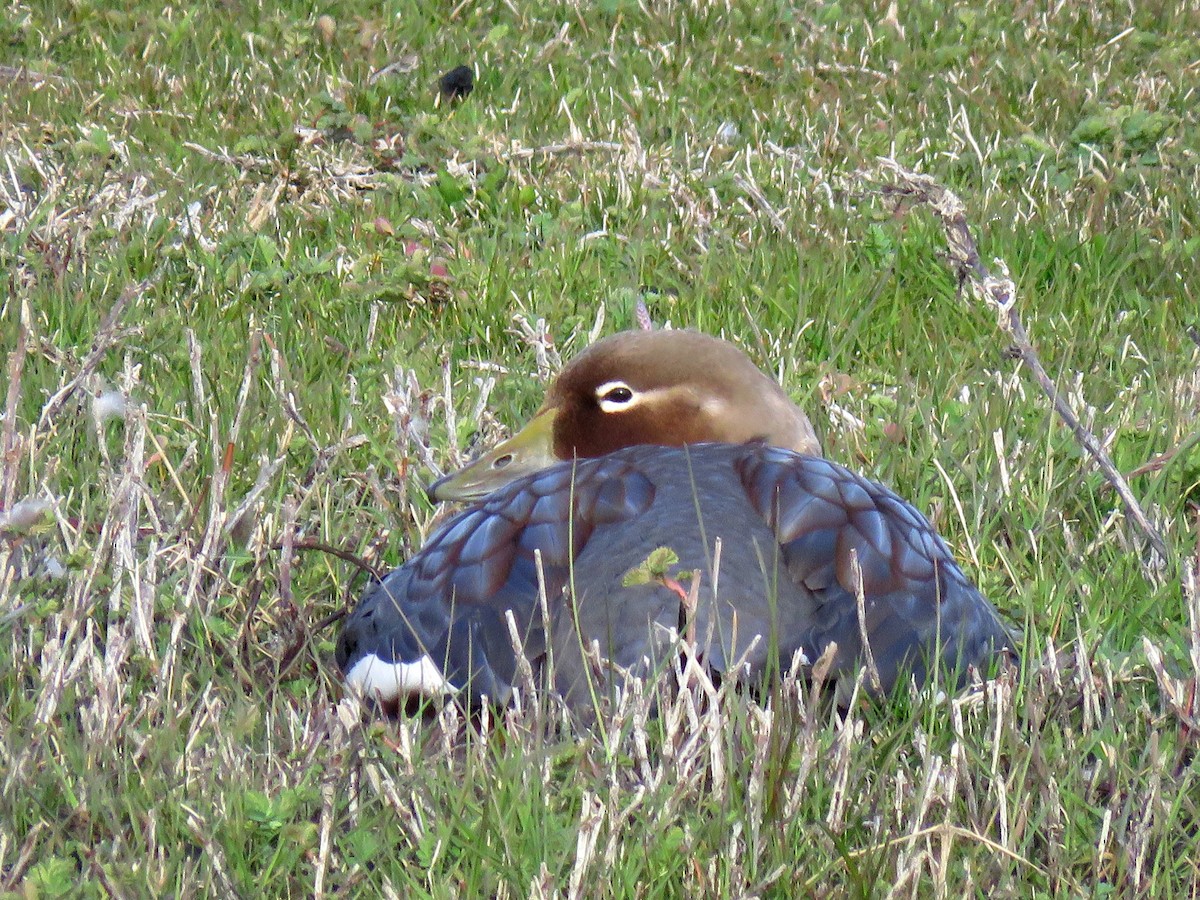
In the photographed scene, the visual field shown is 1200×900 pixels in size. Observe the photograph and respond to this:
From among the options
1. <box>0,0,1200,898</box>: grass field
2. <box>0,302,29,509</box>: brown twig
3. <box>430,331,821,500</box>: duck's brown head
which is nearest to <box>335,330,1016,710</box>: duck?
<box>0,0,1200,898</box>: grass field

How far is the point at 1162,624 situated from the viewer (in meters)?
3.26

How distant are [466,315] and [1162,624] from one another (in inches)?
93.9

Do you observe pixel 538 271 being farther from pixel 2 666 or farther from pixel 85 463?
pixel 2 666

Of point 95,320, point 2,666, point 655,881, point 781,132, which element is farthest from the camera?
point 781,132

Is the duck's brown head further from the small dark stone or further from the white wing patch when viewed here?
the small dark stone

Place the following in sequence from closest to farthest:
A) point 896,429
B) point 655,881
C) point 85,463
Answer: point 655,881 → point 85,463 → point 896,429

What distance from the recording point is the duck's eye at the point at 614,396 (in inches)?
144

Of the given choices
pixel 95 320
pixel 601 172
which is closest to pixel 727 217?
pixel 601 172

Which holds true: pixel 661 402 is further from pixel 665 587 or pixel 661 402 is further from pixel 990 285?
pixel 665 587

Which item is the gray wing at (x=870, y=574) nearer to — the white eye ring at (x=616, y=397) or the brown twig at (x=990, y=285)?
the brown twig at (x=990, y=285)

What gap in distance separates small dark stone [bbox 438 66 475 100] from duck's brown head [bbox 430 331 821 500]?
144 inches

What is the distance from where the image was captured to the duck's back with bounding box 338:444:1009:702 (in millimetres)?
2773

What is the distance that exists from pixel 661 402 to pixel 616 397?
0.10m

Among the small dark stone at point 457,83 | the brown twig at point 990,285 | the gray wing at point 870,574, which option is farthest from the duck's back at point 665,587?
the small dark stone at point 457,83
